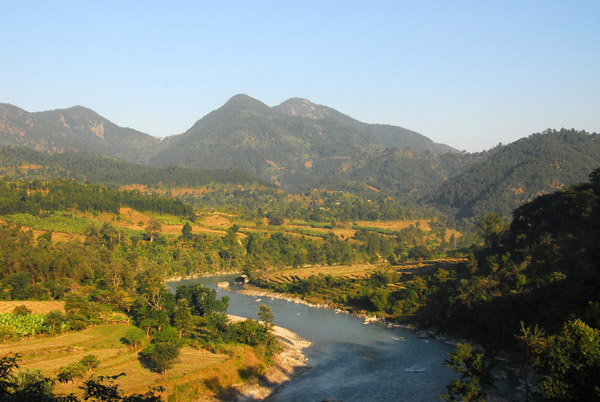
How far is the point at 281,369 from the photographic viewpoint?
43.6m

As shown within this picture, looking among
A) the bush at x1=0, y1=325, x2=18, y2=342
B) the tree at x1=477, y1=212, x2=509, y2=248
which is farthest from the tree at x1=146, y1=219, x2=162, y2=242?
the tree at x1=477, y1=212, x2=509, y2=248

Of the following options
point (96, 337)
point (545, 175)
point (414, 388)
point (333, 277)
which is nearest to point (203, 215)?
point (333, 277)

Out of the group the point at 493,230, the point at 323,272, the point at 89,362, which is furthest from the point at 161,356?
the point at 323,272

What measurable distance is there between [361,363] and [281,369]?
303 inches

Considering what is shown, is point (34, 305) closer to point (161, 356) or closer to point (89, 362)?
point (89, 362)

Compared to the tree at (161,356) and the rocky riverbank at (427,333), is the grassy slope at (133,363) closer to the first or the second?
the tree at (161,356)

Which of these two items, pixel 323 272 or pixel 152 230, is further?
pixel 152 230

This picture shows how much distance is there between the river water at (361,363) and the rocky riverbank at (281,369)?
81 cm

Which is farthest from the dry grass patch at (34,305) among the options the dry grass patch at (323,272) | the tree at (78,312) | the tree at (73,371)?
the dry grass patch at (323,272)

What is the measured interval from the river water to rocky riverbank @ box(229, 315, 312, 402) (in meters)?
0.81

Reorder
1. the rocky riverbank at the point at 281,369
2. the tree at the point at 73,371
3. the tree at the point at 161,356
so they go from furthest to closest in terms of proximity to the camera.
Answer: the rocky riverbank at the point at 281,369, the tree at the point at 161,356, the tree at the point at 73,371

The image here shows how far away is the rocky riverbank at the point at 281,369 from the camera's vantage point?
38.3 metres

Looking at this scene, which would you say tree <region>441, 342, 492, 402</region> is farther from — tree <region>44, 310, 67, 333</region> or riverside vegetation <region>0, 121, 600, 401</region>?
tree <region>44, 310, 67, 333</region>

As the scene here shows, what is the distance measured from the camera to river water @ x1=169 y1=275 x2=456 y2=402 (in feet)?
124
